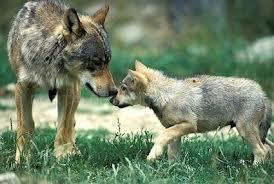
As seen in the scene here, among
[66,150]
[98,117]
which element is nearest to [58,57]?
[66,150]

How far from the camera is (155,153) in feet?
25.1

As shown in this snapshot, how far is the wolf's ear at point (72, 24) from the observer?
26.0ft

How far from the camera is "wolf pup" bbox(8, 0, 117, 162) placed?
26.5 feet

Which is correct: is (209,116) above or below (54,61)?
below

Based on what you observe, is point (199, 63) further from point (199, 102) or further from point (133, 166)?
point (133, 166)

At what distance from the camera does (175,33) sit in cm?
2091

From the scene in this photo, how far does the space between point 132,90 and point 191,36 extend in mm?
10681

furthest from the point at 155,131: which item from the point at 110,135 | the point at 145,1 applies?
the point at 145,1

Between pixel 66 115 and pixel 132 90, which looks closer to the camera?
pixel 132 90

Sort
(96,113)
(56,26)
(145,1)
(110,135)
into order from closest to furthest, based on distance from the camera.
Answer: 1. (56,26)
2. (110,135)
3. (96,113)
4. (145,1)

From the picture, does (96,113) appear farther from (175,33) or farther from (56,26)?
(175,33)

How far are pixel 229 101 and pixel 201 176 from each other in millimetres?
1273

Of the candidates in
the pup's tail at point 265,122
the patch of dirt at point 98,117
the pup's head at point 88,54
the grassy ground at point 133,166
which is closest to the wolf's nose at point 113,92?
the pup's head at point 88,54

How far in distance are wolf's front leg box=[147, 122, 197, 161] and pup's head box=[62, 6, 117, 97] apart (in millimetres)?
760
